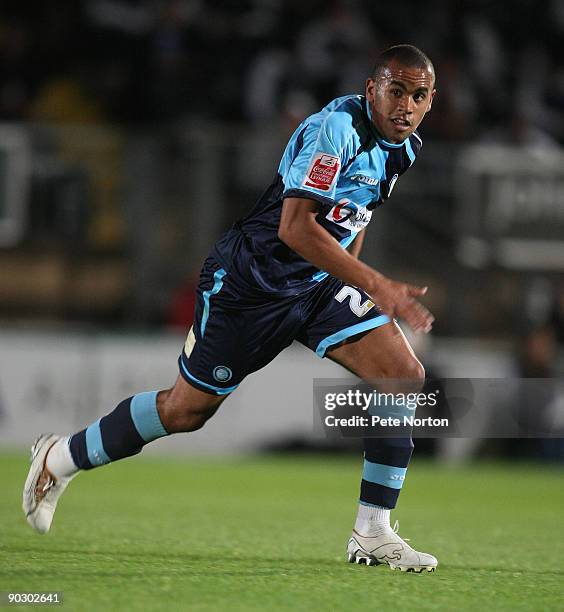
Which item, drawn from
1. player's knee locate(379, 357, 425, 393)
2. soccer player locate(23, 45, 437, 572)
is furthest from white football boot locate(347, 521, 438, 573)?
player's knee locate(379, 357, 425, 393)

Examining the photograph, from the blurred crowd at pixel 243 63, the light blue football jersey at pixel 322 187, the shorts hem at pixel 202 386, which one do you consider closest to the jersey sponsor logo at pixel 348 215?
the light blue football jersey at pixel 322 187

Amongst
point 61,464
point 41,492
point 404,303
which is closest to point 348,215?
point 404,303

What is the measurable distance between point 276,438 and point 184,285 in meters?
1.74

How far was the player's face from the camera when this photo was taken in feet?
15.4

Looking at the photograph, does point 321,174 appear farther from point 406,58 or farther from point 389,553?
point 389,553

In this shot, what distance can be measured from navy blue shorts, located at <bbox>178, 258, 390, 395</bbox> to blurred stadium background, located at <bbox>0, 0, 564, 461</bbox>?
635 cm

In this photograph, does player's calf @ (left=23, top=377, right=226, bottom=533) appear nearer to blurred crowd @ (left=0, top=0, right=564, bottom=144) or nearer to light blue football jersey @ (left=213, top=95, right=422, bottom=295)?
light blue football jersey @ (left=213, top=95, right=422, bottom=295)

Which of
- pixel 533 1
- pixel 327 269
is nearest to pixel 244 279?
pixel 327 269

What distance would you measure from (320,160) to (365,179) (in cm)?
40

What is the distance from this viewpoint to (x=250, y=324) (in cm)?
500

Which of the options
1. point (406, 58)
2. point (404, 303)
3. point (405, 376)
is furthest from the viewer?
point (405, 376)

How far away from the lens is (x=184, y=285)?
11.6m

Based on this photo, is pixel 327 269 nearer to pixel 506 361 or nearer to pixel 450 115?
pixel 506 361

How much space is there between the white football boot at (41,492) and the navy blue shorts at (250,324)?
0.72 m
